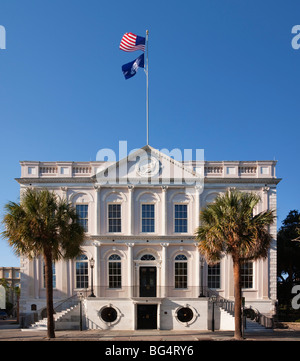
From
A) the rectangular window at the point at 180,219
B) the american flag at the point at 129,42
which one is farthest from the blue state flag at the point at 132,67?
the rectangular window at the point at 180,219

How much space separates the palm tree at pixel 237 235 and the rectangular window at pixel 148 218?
8.35 m

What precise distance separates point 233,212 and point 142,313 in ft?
35.1

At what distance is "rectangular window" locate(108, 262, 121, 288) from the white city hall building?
7 cm

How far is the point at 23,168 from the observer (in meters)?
32.4

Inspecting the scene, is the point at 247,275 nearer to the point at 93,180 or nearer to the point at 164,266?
the point at 164,266

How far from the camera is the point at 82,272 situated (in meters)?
31.6

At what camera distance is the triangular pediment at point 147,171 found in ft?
103

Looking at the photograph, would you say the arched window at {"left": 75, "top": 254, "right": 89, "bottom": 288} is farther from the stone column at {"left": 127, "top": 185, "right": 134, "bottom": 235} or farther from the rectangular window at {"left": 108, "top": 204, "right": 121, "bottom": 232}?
the stone column at {"left": 127, "top": 185, "right": 134, "bottom": 235}

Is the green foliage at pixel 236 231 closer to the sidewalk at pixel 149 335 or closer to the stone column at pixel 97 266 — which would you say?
the sidewalk at pixel 149 335

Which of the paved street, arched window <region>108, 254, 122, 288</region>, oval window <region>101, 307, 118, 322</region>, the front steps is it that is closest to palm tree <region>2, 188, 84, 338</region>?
the paved street

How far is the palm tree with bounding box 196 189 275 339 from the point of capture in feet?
74.0
